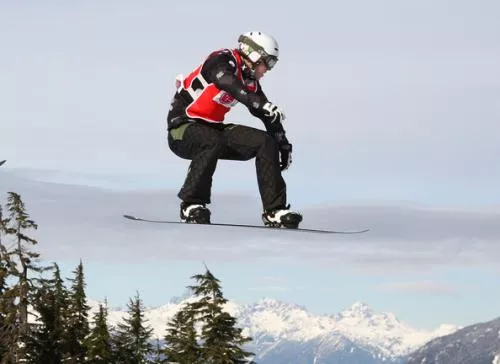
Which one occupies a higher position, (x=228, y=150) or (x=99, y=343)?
(x=228, y=150)

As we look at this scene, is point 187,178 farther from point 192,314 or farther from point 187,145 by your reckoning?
point 192,314

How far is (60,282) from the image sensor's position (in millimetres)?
72750

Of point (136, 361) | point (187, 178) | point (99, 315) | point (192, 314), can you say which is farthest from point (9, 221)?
point (187, 178)

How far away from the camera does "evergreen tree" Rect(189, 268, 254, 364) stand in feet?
165

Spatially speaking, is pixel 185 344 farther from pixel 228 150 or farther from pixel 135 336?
pixel 228 150

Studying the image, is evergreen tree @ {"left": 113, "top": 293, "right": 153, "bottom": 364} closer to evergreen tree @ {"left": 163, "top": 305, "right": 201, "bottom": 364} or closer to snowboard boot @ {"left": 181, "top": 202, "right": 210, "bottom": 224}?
evergreen tree @ {"left": 163, "top": 305, "right": 201, "bottom": 364}

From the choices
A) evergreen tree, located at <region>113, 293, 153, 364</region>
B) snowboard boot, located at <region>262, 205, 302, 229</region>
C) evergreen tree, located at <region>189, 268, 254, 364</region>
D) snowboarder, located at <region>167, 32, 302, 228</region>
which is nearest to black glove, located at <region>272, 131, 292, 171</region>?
snowboarder, located at <region>167, 32, 302, 228</region>

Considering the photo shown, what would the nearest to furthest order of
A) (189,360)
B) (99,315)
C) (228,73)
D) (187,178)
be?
(228,73), (187,178), (189,360), (99,315)

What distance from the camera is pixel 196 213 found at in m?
13.0

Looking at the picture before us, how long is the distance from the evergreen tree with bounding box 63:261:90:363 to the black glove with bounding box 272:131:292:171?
58.0 metres

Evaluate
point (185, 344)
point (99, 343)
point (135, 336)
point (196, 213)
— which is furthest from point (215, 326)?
point (196, 213)

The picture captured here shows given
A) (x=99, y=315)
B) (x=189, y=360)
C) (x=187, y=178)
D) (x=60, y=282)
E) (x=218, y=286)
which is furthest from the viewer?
(x=60, y=282)

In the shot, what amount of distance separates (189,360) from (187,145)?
43.1 metres

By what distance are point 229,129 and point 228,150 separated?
0.32 meters
